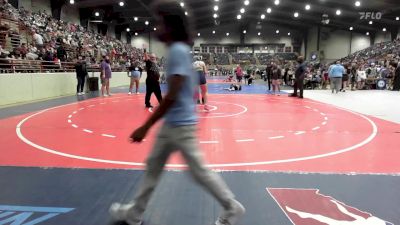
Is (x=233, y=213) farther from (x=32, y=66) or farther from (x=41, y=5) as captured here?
(x=41, y=5)

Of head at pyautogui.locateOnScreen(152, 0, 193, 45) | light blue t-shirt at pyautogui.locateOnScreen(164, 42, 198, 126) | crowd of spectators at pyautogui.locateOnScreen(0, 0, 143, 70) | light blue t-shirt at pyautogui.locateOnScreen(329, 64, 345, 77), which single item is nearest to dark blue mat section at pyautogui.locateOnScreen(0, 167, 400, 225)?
light blue t-shirt at pyautogui.locateOnScreen(164, 42, 198, 126)

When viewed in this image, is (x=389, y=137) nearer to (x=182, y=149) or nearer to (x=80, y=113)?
(x=182, y=149)

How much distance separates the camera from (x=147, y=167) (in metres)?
3.00

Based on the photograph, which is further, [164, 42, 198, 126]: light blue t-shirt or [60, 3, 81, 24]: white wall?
[60, 3, 81, 24]: white wall

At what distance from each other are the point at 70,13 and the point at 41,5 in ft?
18.0

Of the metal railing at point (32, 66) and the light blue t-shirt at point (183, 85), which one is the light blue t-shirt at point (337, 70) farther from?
the light blue t-shirt at point (183, 85)

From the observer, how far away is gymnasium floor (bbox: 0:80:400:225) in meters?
3.49

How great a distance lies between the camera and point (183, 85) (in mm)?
2787

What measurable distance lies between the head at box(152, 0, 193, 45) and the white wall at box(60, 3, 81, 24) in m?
35.2

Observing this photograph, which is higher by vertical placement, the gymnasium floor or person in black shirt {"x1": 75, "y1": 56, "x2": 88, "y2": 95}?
person in black shirt {"x1": 75, "y1": 56, "x2": 88, "y2": 95}

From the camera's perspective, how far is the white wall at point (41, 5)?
29812 millimetres

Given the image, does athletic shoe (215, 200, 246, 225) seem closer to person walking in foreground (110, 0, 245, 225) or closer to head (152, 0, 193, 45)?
person walking in foreground (110, 0, 245, 225)

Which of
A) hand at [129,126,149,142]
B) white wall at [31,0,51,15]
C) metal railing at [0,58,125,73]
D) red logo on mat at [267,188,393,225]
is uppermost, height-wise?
white wall at [31,0,51,15]

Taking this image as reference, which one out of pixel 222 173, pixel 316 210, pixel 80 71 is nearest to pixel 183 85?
pixel 316 210
